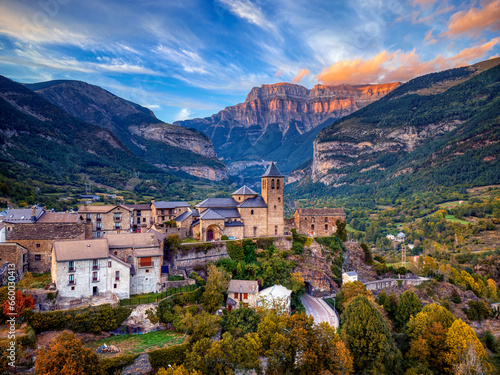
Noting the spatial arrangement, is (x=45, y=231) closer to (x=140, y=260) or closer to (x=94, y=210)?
(x=94, y=210)

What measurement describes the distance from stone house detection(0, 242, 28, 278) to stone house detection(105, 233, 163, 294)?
9211 mm

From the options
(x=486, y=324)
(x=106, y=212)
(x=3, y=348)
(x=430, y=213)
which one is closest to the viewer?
(x=3, y=348)

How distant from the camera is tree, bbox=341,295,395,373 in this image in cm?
3647

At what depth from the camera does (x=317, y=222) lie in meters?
61.6

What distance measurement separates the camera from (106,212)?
5109cm

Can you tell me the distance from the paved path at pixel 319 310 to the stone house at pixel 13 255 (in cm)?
3798

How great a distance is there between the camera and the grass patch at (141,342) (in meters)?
29.3

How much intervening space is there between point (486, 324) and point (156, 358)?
6464 centimetres

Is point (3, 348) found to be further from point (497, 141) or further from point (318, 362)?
point (497, 141)

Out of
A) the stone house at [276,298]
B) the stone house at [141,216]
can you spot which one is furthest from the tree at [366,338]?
the stone house at [141,216]

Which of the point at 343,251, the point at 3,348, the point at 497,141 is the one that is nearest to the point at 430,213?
the point at 497,141

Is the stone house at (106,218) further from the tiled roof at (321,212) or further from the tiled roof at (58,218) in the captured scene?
the tiled roof at (321,212)

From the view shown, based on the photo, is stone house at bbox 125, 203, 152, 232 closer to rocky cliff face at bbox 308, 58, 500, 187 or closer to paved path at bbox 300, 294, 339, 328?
paved path at bbox 300, 294, 339, 328

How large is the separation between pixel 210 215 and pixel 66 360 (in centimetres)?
3045
